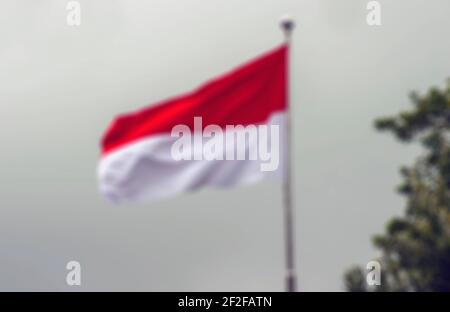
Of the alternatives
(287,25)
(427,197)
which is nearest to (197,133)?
(287,25)

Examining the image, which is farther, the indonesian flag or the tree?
the tree

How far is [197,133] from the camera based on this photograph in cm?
1513

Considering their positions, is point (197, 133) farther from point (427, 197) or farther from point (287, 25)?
point (427, 197)

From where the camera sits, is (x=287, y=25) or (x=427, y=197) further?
(x=427, y=197)

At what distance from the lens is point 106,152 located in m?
15.3

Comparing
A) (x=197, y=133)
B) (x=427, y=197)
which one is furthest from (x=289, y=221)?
(x=427, y=197)

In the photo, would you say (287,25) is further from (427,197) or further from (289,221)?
(427,197)

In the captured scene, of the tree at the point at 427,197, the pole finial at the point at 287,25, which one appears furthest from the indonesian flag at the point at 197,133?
the tree at the point at 427,197

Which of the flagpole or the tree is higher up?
the tree

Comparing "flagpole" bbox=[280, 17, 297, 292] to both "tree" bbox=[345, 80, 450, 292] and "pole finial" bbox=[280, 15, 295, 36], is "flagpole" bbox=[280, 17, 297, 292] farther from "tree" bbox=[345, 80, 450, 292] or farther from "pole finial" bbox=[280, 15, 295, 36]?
"tree" bbox=[345, 80, 450, 292]

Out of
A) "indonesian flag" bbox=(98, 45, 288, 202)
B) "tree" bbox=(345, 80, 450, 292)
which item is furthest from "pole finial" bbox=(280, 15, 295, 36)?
"tree" bbox=(345, 80, 450, 292)

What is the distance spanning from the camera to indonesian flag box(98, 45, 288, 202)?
14836 mm
